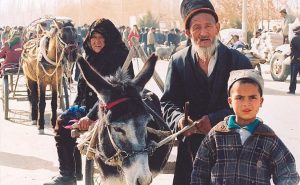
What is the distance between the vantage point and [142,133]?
3.52 m

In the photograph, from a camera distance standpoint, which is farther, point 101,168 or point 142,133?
point 101,168

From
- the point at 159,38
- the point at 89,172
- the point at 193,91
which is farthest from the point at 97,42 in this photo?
the point at 159,38

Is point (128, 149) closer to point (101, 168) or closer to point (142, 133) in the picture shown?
point (142, 133)

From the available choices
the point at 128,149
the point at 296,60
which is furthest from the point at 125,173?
the point at 296,60

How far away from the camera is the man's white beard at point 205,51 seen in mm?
3691

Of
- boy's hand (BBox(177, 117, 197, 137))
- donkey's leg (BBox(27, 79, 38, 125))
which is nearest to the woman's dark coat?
boy's hand (BBox(177, 117, 197, 137))

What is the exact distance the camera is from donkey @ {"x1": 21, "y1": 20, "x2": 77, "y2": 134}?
1011 cm

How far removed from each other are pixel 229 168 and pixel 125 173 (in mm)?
764

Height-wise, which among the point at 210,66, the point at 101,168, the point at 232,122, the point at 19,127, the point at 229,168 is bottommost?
the point at 19,127

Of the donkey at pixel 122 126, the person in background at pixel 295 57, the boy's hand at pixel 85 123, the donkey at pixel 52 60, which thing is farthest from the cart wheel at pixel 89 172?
the person in background at pixel 295 57

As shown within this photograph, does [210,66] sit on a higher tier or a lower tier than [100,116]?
higher

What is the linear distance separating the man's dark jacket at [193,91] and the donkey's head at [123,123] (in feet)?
0.65

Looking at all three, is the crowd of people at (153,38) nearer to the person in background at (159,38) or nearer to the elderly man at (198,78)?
the person in background at (159,38)

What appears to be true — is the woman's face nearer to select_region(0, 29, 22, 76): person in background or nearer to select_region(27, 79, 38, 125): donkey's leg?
select_region(27, 79, 38, 125): donkey's leg
